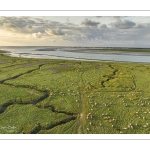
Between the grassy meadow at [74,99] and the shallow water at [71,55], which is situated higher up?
the shallow water at [71,55]

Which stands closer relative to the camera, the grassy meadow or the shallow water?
the grassy meadow

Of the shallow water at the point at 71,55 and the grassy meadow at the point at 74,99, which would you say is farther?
the shallow water at the point at 71,55

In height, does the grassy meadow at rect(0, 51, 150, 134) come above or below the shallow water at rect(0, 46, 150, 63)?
below

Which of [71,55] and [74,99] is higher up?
[71,55]

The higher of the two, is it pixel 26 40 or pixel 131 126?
pixel 26 40

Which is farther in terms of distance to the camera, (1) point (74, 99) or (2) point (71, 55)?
(2) point (71, 55)

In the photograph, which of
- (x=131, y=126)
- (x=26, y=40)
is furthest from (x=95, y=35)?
(x=131, y=126)
